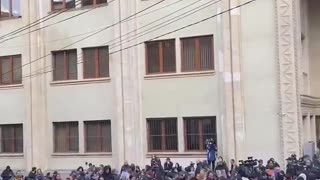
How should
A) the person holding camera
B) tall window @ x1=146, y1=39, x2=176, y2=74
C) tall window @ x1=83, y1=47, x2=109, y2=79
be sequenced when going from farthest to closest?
tall window @ x1=83, y1=47, x2=109, y2=79 < tall window @ x1=146, y1=39, x2=176, y2=74 < the person holding camera

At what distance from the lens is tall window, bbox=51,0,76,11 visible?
105 feet

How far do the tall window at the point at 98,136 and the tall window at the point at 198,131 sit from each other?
4.08m

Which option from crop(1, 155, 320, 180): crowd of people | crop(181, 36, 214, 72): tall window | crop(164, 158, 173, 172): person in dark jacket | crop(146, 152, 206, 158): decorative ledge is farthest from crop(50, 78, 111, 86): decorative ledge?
crop(164, 158, 173, 172): person in dark jacket

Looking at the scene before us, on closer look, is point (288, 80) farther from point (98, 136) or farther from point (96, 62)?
point (98, 136)

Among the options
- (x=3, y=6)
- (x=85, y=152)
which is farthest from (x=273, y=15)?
(x=3, y=6)

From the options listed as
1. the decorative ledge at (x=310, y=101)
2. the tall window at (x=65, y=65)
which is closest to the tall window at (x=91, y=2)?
the tall window at (x=65, y=65)

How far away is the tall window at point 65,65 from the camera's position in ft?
105

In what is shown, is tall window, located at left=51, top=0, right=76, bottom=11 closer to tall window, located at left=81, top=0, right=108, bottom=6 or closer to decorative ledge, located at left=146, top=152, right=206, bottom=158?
tall window, located at left=81, top=0, right=108, bottom=6

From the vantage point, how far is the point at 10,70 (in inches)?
1326

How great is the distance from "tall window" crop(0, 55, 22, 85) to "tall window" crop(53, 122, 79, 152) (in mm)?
3373

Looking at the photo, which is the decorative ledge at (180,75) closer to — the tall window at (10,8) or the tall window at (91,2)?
the tall window at (91,2)

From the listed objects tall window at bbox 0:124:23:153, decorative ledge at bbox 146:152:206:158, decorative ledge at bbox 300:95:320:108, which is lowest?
decorative ledge at bbox 146:152:206:158

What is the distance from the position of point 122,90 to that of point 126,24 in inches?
123

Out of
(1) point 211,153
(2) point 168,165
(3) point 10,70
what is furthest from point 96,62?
(1) point 211,153
